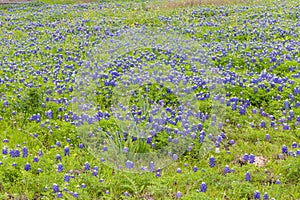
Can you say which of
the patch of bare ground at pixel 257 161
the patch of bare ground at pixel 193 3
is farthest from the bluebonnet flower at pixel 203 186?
the patch of bare ground at pixel 193 3

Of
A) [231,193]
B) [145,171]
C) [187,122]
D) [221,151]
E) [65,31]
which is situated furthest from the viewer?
[65,31]

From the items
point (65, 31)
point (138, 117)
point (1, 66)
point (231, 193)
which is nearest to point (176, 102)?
point (138, 117)

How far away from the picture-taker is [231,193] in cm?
508

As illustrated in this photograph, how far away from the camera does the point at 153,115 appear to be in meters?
7.14

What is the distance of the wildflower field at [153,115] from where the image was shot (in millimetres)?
5301

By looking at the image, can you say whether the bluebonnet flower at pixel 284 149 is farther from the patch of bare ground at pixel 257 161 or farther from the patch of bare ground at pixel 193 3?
the patch of bare ground at pixel 193 3

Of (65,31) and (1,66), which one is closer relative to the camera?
(1,66)

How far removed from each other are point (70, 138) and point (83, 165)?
34.0 inches

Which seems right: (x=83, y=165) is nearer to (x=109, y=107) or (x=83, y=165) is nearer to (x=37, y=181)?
(x=37, y=181)

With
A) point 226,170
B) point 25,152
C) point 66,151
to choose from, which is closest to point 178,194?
point 226,170

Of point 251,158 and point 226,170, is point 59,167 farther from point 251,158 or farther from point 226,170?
point 251,158

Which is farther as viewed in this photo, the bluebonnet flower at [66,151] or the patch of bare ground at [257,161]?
the bluebonnet flower at [66,151]

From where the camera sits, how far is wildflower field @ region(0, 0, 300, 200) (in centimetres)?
530

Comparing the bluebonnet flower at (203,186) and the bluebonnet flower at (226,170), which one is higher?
the bluebonnet flower at (203,186)
